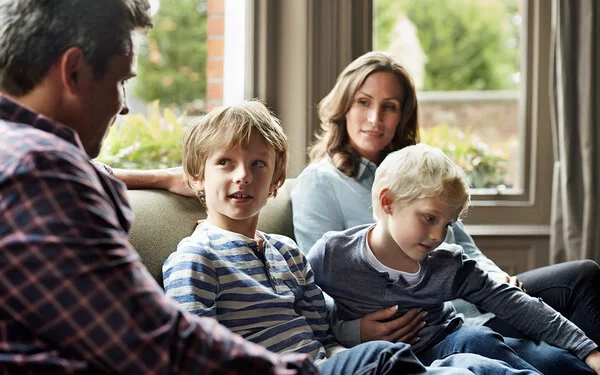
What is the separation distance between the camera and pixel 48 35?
98cm

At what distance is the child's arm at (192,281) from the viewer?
4.79 ft

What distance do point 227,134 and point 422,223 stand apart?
0.50 m

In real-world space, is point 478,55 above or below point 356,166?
above

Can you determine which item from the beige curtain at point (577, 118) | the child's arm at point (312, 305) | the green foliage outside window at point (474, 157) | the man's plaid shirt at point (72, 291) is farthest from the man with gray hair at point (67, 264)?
the green foliage outside window at point (474, 157)

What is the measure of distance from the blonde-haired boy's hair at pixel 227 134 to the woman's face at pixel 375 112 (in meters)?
0.59

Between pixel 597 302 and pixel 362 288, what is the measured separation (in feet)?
2.42

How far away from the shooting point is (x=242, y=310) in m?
1.59

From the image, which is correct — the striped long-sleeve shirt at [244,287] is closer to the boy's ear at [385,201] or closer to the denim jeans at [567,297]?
the boy's ear at [385,201]

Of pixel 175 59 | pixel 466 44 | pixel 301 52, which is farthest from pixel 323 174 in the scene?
pixel 466 44

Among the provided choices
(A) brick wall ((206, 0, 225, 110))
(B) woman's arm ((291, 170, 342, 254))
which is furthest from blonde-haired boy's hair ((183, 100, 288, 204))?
(A) brick wall ((206, 0, 225, 110))

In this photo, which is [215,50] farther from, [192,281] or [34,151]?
[34,151]

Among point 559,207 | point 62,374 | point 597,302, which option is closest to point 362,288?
point 597,302

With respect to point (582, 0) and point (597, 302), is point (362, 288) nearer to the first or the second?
point (597, 302)

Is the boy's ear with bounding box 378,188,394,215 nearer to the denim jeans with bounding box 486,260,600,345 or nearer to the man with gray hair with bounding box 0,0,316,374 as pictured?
the denim jeans with bounding box 486,260,600,345
